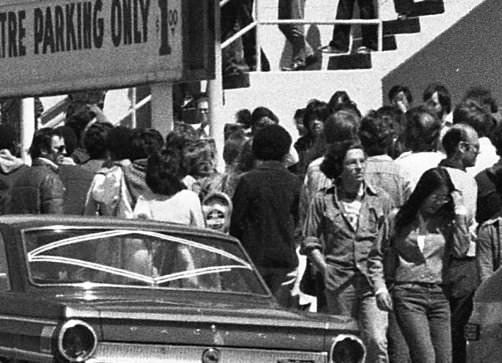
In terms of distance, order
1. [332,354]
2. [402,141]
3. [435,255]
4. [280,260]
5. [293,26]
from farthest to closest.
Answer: [293,26]
[402,141]
[280,260]
[435,255]
[332,354]

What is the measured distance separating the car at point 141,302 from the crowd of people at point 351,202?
4.75 ft

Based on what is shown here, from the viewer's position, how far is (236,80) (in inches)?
725

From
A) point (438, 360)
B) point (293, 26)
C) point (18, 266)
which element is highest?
point (293, 26)

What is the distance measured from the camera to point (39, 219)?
10.2m

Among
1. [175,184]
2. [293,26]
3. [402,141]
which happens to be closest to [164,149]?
[175,184]

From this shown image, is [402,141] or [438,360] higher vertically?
[402,141]

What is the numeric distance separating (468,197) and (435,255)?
18.0 inches

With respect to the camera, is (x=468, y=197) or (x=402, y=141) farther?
(x=402, y=141)

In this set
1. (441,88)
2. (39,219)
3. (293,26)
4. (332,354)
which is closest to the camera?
(332,354)

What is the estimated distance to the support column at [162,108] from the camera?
15930 mm

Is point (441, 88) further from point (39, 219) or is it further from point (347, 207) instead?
point (39, 219)

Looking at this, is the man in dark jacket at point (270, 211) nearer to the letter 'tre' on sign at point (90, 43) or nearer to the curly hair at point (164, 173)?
the curly hair at point (164, 173)

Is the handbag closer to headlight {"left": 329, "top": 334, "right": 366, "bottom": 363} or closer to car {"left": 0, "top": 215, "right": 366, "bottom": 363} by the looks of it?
car {"left": 0, "top": 215, "right": 366, "bottom": 363}

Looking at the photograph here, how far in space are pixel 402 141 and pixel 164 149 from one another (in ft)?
6.74
